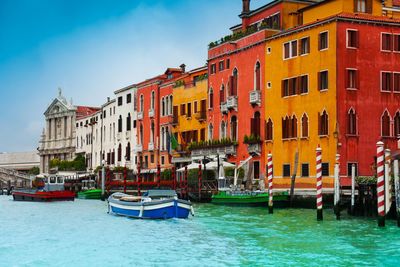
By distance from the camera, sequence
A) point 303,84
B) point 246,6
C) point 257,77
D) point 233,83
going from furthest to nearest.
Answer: point 246,6 → point 233,83 → point 257,77 → point 303,84

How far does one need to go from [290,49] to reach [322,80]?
3317mm

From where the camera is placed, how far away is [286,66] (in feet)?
126

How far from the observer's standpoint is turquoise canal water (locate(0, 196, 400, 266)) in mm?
16766

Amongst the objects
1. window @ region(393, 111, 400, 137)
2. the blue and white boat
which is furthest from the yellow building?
the blue and white boat

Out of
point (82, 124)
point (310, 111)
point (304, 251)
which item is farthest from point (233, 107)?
point (82, 124)

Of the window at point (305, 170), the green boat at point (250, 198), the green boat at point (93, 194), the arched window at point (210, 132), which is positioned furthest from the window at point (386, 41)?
the green boat at point (93, 194)

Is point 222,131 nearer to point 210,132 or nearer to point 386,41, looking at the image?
point 210,132

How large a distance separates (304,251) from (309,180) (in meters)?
18.5

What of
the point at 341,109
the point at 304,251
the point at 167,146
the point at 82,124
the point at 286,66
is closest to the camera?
A: the point at 304,251

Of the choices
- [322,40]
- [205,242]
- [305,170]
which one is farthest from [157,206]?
[322,40]

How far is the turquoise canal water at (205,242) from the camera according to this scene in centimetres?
1677

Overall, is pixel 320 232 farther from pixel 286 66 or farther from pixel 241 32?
pixel 241 32

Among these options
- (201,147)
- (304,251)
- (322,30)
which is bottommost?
(304,251)

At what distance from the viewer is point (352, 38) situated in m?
35.5
